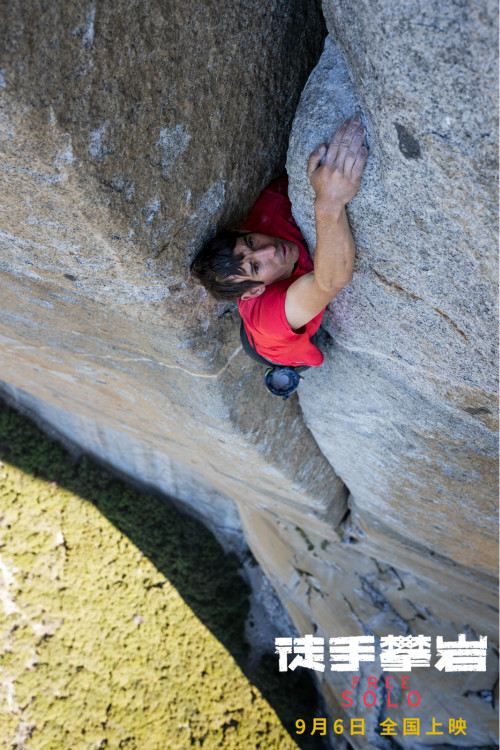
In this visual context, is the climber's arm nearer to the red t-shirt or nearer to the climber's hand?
the climber's hand

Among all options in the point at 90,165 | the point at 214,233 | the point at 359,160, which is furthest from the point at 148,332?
the point at 359,160

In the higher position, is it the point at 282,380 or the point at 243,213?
the point at 243,213

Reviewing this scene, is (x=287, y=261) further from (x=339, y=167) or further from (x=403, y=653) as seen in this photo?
(x=403, y=653)

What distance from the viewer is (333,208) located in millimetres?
1760

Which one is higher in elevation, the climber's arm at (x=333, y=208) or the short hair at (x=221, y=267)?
the climber's arm at (x=333, y=208)

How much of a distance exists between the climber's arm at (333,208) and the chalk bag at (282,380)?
1.92 ft

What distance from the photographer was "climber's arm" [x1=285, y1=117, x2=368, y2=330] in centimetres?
168

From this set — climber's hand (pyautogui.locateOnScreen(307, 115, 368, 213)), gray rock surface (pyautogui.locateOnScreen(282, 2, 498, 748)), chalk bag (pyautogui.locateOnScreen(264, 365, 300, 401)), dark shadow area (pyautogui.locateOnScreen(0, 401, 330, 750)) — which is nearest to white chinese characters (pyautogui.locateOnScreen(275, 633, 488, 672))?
dark shadow area (pyautogui.locateOnScreen(0, 401, 330, 750))

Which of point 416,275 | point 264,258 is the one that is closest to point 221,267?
point 264,258

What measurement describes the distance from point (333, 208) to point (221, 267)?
44cm

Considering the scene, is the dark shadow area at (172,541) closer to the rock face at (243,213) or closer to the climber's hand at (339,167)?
the rock face at (243,213)

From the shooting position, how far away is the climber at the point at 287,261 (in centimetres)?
172

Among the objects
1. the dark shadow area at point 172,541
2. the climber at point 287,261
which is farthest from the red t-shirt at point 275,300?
the dark shadow area at point 172,541

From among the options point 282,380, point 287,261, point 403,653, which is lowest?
point 403,653
